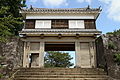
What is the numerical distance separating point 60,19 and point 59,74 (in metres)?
7.38

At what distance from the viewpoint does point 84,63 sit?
49.8ft

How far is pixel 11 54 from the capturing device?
44.1ft

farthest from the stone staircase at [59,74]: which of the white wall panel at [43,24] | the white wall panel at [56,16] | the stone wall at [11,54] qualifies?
the white wall panel at [56,16]

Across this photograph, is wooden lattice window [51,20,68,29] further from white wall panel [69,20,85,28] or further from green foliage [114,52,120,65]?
green foliage [114,52,120,65]

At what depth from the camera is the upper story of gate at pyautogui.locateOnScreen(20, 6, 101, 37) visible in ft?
53.5

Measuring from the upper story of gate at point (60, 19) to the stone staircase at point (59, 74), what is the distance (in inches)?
224

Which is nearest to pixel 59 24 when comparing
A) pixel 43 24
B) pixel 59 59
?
pixel 43 24

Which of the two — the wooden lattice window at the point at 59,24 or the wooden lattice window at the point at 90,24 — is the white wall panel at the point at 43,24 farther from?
the wooden lattice window at the point at 90,24

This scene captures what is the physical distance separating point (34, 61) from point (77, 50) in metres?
4.53

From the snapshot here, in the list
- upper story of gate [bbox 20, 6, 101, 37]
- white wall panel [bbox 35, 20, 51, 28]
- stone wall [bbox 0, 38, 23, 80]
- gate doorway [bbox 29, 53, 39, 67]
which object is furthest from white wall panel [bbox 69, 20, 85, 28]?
stone wall [bbox 0, 38, 23, 80]

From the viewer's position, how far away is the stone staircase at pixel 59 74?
10309mm

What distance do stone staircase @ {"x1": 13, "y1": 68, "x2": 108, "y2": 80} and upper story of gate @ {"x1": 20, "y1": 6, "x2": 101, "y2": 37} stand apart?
18.6 feet

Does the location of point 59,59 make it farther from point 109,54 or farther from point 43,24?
point 109,54

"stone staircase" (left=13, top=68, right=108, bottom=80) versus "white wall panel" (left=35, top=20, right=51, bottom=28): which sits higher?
"white wall panel" (left=35, top=20, right=51, bottom=28)
